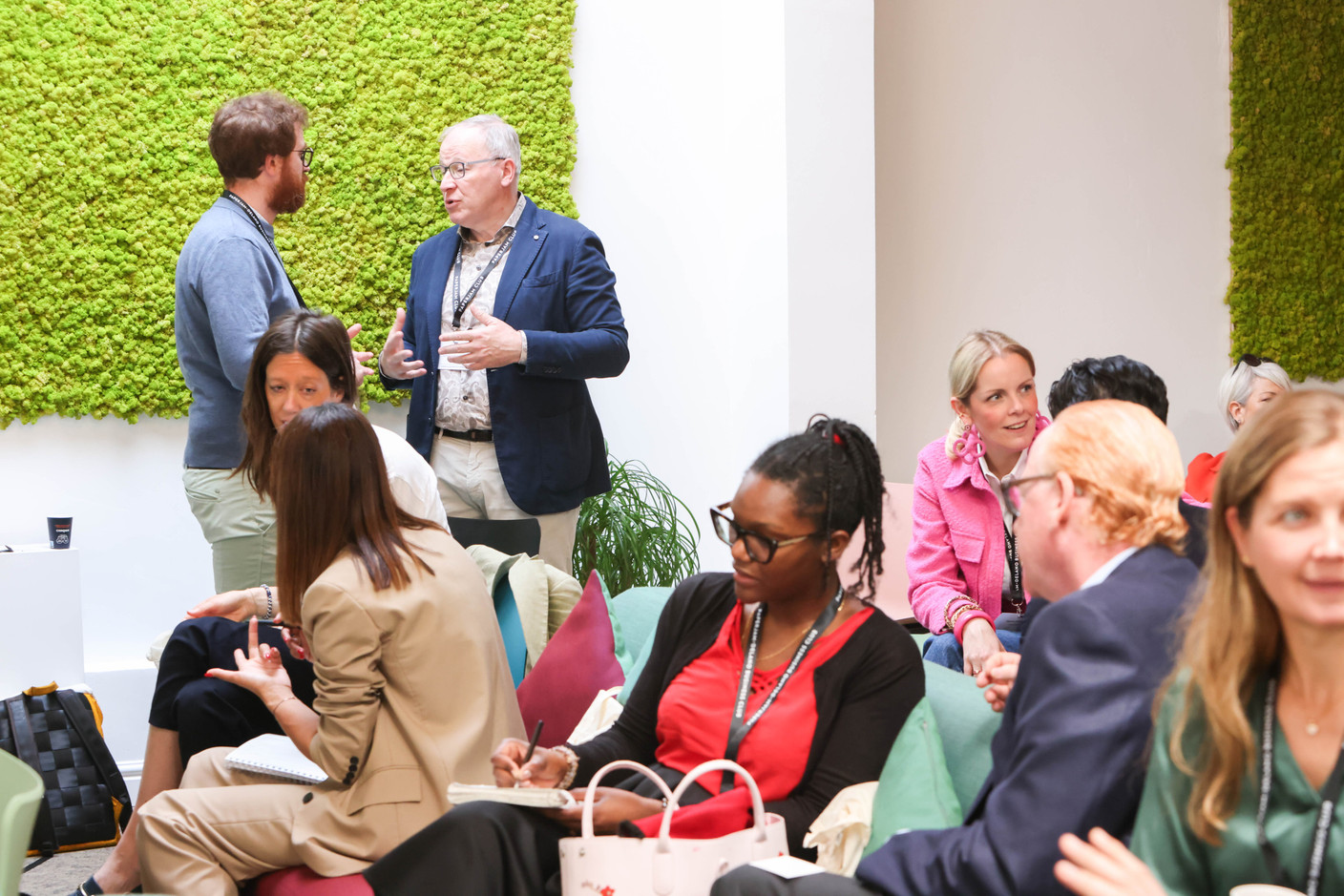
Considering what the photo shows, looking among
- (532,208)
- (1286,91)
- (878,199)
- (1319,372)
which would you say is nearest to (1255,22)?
(1286,91)

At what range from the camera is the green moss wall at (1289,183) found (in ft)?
20.1

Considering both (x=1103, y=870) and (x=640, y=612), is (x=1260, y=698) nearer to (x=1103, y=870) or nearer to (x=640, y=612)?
(x=1103, y=870)

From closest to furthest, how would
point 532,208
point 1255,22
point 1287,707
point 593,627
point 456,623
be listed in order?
point 1287,707 → point 456,623 → point 593,627 → point 532,208 → point 1255,22

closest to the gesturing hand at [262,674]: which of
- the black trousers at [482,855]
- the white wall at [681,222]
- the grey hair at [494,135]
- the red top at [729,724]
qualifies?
the black trousers at [482,855]

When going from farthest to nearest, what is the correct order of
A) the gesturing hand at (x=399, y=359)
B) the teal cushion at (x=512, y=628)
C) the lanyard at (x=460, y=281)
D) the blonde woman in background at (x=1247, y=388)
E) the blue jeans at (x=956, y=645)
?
the blonde woman in background at (x=1247, y=388)
the lanyard at (x=460, y=281)
the gesturing hand at (x=399, y=359)
the teal cushion at (x=512, y=628)
the blue jeans at (x=956, y=645)

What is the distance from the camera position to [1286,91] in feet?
20.4

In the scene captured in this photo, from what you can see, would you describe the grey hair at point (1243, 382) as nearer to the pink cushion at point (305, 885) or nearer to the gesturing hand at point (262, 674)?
the gesturing hand at point (262, 674)

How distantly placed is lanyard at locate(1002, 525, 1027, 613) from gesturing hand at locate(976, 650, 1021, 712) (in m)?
1.12

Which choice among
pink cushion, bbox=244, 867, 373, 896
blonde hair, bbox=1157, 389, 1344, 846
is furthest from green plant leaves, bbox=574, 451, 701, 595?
blonde hair, bbox=1157, 389, 1344, 846

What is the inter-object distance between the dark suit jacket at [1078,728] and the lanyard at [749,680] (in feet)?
1.76

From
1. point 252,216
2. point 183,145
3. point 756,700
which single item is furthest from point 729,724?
point 183,145

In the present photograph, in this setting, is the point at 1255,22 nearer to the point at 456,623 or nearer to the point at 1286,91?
the point at 1286,91

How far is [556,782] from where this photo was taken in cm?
224

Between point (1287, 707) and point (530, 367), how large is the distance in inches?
108
